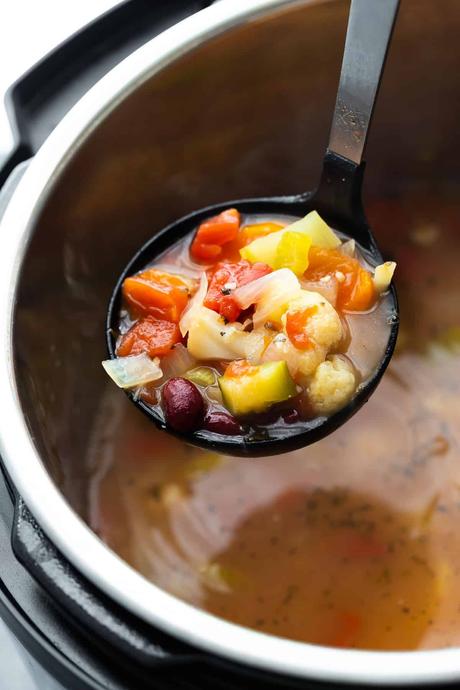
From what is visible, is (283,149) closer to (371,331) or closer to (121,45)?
(121,45)

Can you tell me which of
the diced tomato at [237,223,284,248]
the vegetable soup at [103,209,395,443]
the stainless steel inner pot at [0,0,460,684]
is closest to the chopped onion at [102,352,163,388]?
the vegetable soup at [103,209,395,443]

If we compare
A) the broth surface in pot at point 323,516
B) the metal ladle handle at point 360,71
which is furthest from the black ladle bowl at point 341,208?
the broth surface in pot at point 323,516

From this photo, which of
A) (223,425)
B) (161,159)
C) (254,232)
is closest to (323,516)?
(223,425)

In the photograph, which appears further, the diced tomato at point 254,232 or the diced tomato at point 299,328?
the diced tomato at point 254,232

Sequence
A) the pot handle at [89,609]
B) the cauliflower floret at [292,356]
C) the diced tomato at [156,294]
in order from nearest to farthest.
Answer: the pot handle at [89,609], the cauliflower floret at [292,356], the diced tomato at [156,294]

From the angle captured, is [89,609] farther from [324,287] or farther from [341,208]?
[341,208]

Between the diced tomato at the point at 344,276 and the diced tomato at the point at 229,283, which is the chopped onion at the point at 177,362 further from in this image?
the diced tomato at the point at 344,276

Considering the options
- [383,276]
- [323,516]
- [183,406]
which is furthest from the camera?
[323,516]
